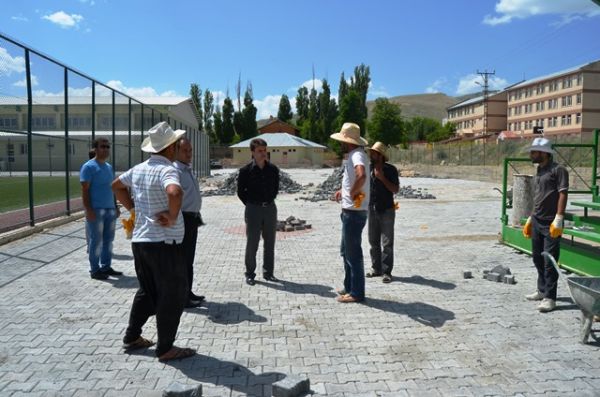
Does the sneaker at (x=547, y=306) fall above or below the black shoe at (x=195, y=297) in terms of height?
above

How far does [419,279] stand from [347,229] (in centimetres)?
203

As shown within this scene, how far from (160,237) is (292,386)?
157 centimetres

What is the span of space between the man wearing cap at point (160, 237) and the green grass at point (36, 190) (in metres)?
13.9

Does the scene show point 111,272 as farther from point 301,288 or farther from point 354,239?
point 354,239

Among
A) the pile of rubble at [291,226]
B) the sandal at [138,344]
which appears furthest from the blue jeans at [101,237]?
the pile of rubble at [291,226]

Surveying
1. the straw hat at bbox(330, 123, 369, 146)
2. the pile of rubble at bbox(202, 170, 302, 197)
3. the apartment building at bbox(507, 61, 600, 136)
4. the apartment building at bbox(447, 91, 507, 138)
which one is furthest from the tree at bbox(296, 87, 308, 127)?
the straw hat at bbox(330, 123, 369, 146)

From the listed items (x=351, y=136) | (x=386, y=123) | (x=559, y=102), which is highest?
(x=559, y=102)

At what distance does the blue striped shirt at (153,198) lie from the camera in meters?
3.99

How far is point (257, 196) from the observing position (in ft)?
22.3

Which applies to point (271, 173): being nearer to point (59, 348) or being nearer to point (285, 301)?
point (285, 301)

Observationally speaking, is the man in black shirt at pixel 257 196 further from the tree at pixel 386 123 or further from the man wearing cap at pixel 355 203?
the tree at pixel 386 123

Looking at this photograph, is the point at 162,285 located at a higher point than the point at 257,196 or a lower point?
lower

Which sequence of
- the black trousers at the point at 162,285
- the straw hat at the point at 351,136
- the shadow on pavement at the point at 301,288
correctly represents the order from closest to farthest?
the black trousers at the point at 162,285 < the straw hat at the point at 351,136 < the shadow on pavement at the point at 301,288

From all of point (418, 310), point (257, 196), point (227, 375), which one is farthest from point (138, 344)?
point (418, 310)
